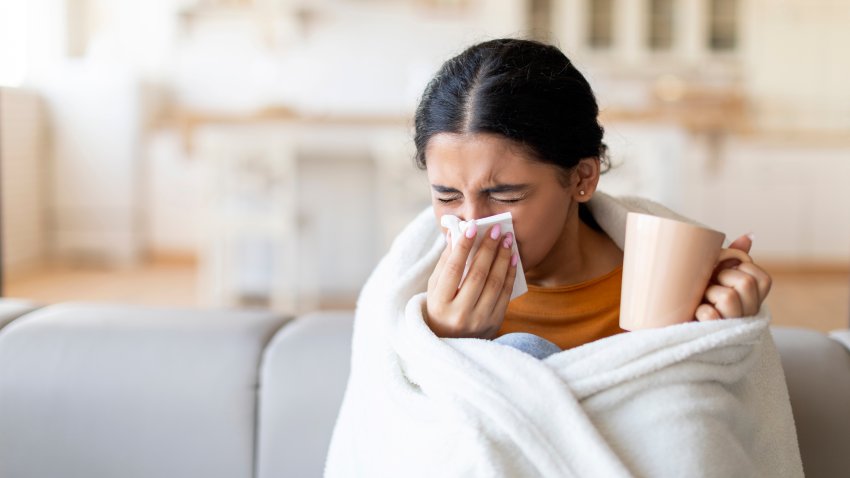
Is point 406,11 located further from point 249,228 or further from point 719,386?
point 719,386

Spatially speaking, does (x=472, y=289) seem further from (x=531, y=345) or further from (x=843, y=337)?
(x=843, y=337)

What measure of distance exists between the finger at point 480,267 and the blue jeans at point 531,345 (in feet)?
0.18

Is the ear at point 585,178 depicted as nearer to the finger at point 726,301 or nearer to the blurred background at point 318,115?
the finger at point 726,301

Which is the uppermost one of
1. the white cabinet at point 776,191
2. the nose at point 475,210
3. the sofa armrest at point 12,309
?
the nose at point 475,210

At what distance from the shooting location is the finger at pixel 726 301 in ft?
2.90

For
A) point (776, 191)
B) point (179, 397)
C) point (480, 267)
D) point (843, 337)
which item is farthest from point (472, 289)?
point (776, 191)

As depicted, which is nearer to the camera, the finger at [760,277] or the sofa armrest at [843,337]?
the finger at [760,277]

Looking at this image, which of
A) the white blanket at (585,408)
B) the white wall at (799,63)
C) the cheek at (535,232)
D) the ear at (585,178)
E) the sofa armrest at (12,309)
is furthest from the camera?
the white wall at (799,63)

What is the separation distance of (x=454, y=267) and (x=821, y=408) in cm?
52

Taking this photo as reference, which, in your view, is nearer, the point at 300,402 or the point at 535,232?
the point at 535,232

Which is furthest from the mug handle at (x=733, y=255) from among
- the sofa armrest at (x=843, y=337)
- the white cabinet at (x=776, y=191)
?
the white cabinet at (x=776, y=191)

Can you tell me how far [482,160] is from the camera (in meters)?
1.01

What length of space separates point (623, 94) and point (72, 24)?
370 cm

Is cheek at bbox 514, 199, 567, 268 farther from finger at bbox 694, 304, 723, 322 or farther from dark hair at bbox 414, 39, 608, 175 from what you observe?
finger at bbox 694, 304, 723, 322
